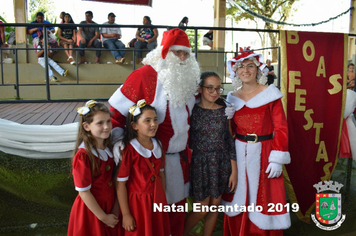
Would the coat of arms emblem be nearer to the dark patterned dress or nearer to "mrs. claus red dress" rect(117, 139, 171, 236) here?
the dark patterned dress

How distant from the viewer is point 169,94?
6.16 feet

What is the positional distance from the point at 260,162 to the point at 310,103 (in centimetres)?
97

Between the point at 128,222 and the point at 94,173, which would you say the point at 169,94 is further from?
the point at 128,222

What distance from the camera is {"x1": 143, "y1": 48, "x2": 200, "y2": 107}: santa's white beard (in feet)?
6.15

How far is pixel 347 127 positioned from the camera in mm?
2924

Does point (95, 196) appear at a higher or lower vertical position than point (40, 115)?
lower

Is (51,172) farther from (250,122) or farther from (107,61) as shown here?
(107,61)

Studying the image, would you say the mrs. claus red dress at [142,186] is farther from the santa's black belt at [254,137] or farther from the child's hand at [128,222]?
the santa's black belt at [254,137]

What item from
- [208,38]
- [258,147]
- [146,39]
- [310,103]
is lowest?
[258,147]

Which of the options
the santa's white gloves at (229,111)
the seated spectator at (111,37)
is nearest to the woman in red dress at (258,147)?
the santa's white gloves at (229,111)

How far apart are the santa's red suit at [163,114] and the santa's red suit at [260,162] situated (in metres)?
0.43

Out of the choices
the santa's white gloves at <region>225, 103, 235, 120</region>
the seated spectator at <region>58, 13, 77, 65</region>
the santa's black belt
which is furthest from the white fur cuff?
the seated spectator at <region>58, 13, 77, 65</region>

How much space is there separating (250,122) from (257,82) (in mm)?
307

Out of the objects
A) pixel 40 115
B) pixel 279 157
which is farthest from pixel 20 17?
pixel 279 157
